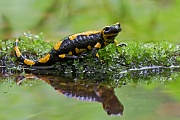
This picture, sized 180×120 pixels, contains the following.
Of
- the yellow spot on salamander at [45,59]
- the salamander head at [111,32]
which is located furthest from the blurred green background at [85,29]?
the salamander head at [111,32]

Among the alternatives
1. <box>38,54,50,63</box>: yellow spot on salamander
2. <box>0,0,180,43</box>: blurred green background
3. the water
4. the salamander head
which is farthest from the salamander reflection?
<box>0,0,180,43</box>: blurred green background

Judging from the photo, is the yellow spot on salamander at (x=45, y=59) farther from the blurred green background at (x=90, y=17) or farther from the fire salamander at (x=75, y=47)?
the blurred green background at (x=90, y=17)

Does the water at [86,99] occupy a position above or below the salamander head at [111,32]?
below

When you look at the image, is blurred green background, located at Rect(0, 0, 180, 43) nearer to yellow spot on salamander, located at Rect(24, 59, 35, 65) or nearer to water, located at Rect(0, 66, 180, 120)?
yellow spot on salamander, located at Rect(24, 59, 35, 65)

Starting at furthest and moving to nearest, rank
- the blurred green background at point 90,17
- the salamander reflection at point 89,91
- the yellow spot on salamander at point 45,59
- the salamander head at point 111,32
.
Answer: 1. the blurred green background at point 90,17
2. the yellow spot on salamander at point 45,59
3. the salamander head at point 111,32
4. the salamander reflection at point 89,91

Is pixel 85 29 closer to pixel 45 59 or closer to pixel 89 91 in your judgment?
pixel 45 59

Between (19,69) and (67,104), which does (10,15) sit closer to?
(19,69)

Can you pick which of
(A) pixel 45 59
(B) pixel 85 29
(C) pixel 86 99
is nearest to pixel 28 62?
(A) pixel 45 59
